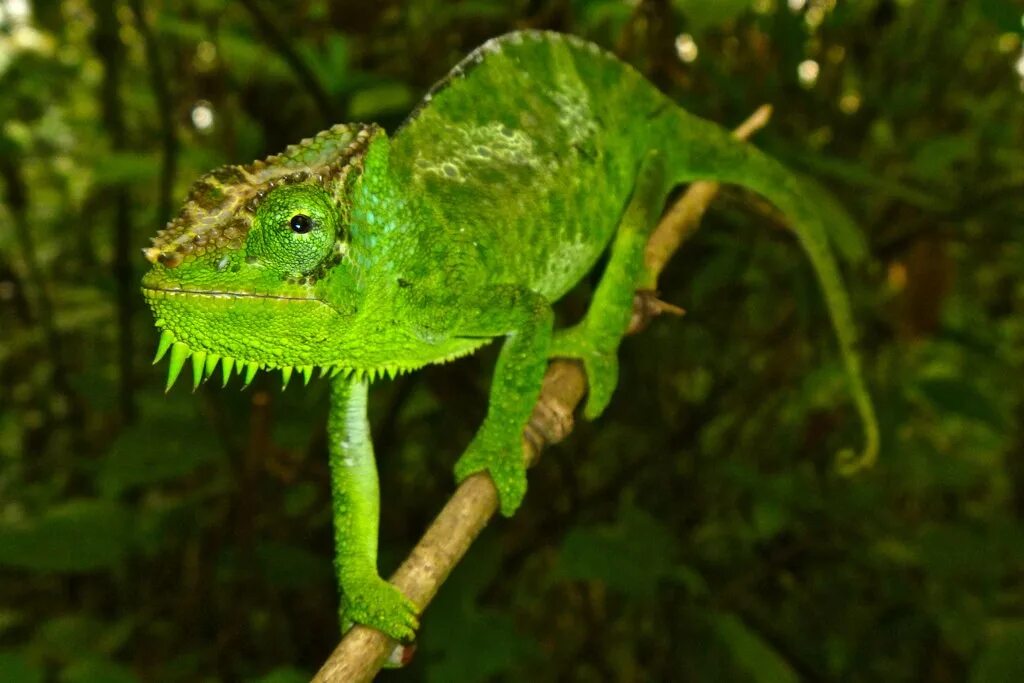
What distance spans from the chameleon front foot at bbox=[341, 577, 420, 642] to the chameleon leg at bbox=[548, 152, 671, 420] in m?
0.35

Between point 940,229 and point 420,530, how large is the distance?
5.60ft

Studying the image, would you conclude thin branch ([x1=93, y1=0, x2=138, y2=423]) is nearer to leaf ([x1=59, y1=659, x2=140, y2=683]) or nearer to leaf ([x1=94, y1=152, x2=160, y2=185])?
leaf ([x1=94, y1=152, x2=160, y2=185])

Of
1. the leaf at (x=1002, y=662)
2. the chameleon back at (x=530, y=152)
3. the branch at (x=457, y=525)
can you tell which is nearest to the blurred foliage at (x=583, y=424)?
the leaf at (x=1002, y=662)

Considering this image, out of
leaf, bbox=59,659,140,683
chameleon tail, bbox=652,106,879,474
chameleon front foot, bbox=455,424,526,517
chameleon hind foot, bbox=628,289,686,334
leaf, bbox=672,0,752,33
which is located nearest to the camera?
chameleon front foot, bbox=455,424,526,517

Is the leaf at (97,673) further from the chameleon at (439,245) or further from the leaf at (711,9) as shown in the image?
the leaf at (711,9)

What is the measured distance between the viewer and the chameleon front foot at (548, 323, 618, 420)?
109 cm

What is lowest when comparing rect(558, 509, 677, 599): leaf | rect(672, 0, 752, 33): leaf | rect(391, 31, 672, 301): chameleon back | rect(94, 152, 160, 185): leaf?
rect(558, 509, 677, 599): leaf

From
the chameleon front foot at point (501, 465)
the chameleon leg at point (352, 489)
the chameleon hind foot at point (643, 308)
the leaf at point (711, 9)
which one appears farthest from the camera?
the leaf at point (711, 9)

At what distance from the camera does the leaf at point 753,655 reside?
5.36 feet

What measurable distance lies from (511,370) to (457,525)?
7.8 inches

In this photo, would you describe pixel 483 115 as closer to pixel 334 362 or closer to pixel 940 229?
pixel 334 362

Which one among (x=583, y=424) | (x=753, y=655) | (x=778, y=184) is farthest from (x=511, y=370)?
(x=583, y=424)

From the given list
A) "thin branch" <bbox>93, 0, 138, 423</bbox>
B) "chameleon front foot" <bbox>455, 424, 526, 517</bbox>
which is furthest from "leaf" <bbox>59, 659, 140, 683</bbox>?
"chameleon front foot" <bbox>455, 424, 526, 517</bbox>

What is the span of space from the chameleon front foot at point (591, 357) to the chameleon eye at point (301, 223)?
0.43 m
